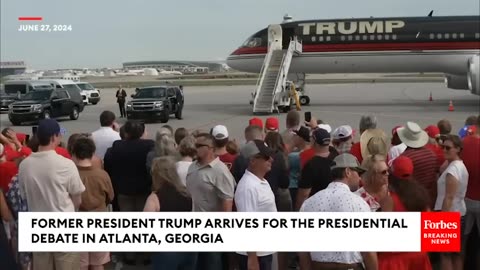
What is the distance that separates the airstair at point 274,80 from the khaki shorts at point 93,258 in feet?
62.5

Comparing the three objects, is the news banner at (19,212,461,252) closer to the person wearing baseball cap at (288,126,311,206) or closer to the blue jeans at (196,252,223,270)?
the blue jeans at (196,252,223,270)

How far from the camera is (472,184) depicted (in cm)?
548

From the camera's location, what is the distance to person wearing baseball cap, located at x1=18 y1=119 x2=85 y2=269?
4738mm

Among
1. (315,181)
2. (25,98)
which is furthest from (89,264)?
(25,98)

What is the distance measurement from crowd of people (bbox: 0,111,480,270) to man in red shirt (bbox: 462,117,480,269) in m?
0.01

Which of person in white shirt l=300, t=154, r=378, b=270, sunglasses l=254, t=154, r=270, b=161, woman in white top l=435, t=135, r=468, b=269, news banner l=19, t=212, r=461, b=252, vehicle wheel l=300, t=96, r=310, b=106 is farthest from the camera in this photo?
vehicle wheel l=300, t=96, r=310, b=106

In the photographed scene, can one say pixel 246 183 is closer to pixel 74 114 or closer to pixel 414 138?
pixel 414 138

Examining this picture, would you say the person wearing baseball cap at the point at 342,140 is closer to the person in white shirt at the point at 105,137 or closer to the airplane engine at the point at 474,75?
the person in white shirt at the point at 105,137

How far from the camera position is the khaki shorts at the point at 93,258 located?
519 cm

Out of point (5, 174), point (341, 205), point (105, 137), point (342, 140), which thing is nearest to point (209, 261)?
point (341, 205)

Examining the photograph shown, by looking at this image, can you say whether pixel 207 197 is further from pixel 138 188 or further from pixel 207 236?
pixel 138 188

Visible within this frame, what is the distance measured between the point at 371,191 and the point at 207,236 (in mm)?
1524

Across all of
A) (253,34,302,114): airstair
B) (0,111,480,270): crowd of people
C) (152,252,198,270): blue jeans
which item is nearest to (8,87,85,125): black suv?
(253,34,302,114): airstair

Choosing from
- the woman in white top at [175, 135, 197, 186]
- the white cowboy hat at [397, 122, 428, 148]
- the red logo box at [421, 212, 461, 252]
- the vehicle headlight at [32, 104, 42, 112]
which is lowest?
the red logo box at [421, 212, 461, 252]
